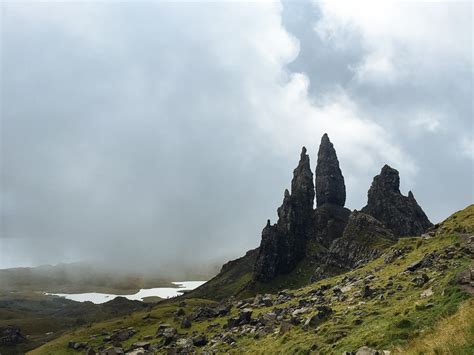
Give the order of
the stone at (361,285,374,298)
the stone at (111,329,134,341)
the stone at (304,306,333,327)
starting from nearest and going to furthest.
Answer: the stone at (304,306,333,327)
the stone at (361,285,374,298)
the stone at (111,329,134,341)

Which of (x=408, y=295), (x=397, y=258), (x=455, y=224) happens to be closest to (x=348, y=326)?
(x=408, y=295)

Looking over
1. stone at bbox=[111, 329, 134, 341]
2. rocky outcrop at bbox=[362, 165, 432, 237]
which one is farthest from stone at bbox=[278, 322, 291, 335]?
rocky outcrop at bbox=[362, 165, 432, 237]

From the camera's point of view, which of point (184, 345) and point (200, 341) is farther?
point (184, 345)

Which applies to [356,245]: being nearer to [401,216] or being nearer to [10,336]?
[401,216]

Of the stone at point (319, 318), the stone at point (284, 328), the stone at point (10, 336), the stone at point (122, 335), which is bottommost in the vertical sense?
the stone at point (10, 336)

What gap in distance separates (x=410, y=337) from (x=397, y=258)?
48744mm

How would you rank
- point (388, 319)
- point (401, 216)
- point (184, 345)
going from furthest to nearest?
point (401, 216), point (184, 345), point (388, 319)

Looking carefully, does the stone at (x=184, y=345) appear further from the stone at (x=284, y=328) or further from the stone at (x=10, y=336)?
the stone at (x=10, y=336)

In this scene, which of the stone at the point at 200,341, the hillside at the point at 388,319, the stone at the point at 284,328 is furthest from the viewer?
→ the stone at the point at 200,341

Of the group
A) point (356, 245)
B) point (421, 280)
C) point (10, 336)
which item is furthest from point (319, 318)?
point (10, 336)

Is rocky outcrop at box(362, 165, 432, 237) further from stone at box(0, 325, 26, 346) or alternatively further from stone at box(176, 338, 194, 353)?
stone at box(0, 325, 26, 346)

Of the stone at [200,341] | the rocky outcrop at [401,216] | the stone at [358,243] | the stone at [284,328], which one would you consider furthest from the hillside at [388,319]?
the rocky outcrop at [401,216]

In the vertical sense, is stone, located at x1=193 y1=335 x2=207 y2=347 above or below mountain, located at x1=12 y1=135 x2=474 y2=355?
below

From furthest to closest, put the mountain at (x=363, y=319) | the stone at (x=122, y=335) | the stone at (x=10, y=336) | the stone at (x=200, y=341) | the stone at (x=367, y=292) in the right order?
1. the stone at (x=10, y=336)
2. the stone at (x=122, y=335)
3. the stone at (x=200, y=341)
4. the stone at (x=367, y=292)
5. the mountain at (x=363, y=319)
